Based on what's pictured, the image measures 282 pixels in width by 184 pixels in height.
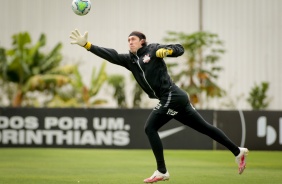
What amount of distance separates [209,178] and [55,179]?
2473mm

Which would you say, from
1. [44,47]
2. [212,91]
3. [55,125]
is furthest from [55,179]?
[44,47]

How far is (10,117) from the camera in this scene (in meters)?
21.3

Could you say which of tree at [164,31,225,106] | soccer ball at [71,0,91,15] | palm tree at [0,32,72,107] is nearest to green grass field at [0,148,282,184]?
soccer ball at [71,0,91,15]

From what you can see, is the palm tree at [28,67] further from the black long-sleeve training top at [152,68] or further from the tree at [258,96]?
the black long-sleeve training top at [152,68]

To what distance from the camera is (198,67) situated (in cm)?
3259

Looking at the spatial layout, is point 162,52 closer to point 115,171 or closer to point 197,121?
point 197,121

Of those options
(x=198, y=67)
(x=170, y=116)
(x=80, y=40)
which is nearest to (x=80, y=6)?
(x=80, y=40)

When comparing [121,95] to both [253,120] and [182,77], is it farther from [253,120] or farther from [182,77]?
[253,120]

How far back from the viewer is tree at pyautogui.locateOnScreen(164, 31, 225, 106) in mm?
31797

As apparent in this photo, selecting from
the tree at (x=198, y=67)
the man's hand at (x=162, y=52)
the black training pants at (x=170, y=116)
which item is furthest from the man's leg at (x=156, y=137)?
the tree at (x=198, y=67)

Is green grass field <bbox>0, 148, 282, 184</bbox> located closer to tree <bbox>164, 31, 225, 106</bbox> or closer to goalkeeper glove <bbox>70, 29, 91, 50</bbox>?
goalkeeper glove <bbox>70, 29, 91, 50</bbox>

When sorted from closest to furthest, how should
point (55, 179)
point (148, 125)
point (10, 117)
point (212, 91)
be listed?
point (148, 125), point (55, 179), point (10, 117), point (212, 91)

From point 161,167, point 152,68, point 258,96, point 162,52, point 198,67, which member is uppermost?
point 162,52

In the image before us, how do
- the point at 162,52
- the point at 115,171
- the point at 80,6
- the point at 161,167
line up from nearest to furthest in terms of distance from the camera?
the point at 162,52, the point at 161,167, the point at 80,6, the point at 115,171
